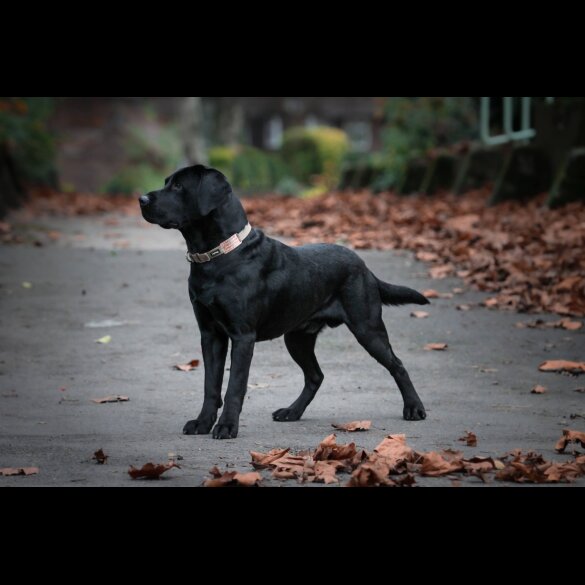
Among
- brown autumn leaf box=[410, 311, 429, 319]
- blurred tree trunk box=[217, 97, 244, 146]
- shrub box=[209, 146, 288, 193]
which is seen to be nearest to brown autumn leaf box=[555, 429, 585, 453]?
brown autumn leaf box=[410, 311, 429, 319]

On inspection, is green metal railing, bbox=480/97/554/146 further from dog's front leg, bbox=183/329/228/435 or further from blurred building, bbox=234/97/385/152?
blurred building, bbox=234/97/385/152

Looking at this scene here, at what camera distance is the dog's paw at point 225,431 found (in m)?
5.54

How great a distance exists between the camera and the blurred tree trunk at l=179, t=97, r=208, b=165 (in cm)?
3662

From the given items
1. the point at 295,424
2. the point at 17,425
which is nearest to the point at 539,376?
the point at 295,424

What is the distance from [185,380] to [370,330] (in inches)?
61.9

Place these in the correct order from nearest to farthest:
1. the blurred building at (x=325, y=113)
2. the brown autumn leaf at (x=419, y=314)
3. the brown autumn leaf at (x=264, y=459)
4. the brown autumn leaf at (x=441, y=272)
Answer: the brown autumn leaf at (x=264, y=459) → the brown autumn leaf at (x=419, y=314) → the brown autumn leaf at (x=441, y=272) → the blurred building at (x=325, y=113)

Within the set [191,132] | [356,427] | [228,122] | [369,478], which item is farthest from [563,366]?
[228,122]

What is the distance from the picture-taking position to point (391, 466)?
4719mm

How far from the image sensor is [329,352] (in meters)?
8.02

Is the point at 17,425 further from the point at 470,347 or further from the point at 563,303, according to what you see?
the point at 563,303

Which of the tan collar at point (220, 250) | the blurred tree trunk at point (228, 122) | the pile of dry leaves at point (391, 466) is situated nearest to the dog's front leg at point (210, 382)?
the tan collar at point (220, 250)

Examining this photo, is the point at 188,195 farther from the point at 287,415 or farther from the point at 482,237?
the point at 482,237

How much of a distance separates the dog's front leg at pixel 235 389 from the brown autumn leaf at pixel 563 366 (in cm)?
254

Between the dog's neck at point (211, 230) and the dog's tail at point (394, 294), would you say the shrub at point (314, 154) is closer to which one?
the dog's tail at point (394, 294)
